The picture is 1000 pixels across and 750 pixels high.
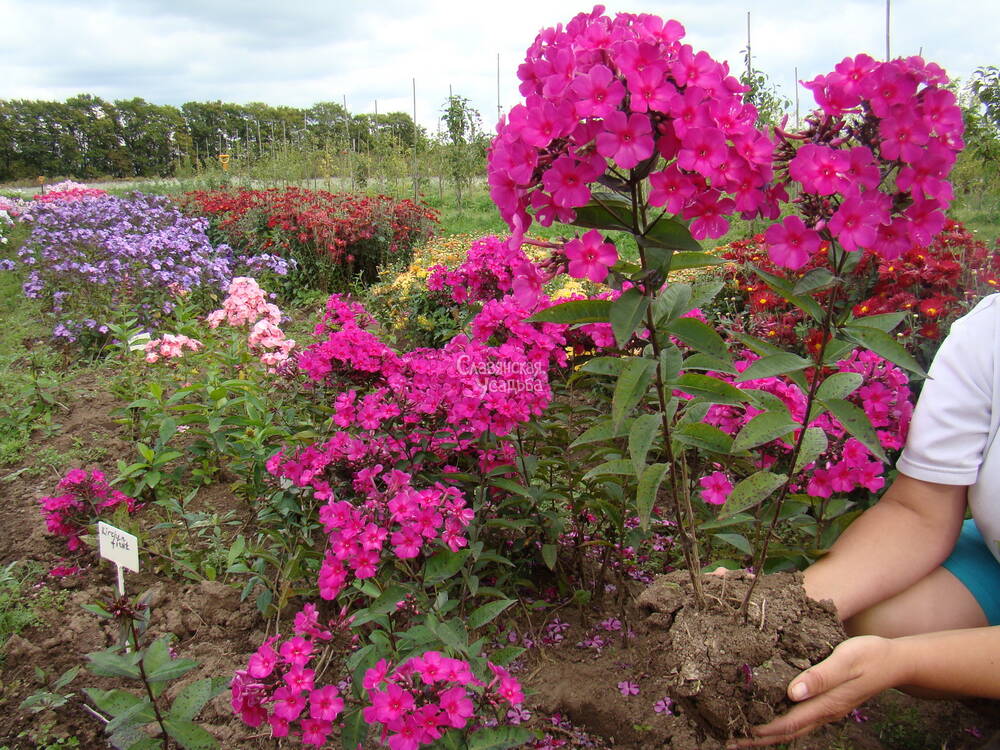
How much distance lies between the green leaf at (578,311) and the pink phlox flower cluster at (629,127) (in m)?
0.12

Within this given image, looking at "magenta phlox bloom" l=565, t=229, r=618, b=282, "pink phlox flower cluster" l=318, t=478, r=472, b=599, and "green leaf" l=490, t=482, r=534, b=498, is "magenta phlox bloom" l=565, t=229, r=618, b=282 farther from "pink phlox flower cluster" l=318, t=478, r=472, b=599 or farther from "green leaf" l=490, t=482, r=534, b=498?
"green leaf" l=490, t=482, r=534, b=498

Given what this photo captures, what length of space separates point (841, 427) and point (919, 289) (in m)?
2.03

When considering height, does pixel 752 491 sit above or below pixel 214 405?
above

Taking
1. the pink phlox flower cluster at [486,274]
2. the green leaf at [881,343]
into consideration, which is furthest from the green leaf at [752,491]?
the pink phlox flower cluster at [486,274]

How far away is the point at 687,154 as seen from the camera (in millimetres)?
866

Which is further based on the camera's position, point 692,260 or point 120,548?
point 120,548

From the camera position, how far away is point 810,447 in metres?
1.19

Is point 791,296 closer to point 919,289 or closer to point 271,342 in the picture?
point 271,342

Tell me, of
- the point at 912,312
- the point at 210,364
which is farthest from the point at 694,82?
the point at 210,364

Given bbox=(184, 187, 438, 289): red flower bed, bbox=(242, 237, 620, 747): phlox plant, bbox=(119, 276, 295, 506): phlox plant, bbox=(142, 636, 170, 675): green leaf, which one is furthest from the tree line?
bbox=(142, 636, 170, 675): green leaf

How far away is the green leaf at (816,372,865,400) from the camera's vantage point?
42.1 inches

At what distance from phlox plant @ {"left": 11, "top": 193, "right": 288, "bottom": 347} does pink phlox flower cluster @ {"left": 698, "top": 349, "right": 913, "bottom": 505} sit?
4038 mm

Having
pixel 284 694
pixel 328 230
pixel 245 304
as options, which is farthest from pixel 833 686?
pixel 328 230

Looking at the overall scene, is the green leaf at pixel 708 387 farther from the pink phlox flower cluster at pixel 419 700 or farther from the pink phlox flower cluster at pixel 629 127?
the pink phlox flower cluster at pixel 419 700
